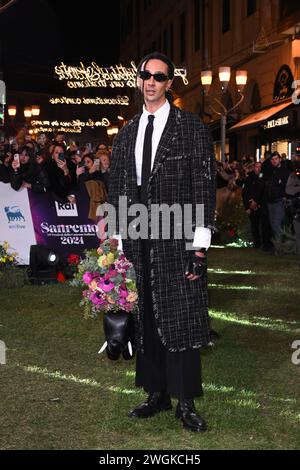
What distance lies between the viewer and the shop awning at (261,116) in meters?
21.9

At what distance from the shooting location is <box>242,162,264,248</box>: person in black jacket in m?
15.4

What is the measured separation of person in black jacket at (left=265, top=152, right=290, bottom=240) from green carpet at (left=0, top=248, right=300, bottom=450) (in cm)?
525

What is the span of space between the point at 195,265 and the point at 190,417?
3.12 feet

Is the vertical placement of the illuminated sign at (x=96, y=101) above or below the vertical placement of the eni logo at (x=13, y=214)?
above

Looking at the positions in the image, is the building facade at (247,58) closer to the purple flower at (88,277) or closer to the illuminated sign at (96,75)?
the illuminated sign at (96,75)

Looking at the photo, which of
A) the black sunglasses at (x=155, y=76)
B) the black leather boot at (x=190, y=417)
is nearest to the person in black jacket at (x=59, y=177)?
the black sunglasses at (x=155, y=76)

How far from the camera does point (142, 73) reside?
4.56 metres

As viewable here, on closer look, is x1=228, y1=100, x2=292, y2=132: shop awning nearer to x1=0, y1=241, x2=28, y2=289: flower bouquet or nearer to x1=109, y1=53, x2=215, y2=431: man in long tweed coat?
x1=0, y1=241, x2=28, y2=289: flower bouquet

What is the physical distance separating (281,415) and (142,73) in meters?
2.35

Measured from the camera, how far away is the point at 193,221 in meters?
Result: 4.44

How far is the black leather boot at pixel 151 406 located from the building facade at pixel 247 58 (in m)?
15.2

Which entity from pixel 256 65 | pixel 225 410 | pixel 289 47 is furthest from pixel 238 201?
pixel 225 410
